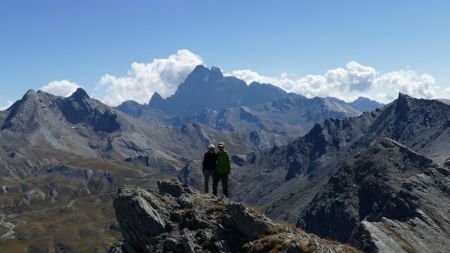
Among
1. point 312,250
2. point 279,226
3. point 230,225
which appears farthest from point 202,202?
point 312,250

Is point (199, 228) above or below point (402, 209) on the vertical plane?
above

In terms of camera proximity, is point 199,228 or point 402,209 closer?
point 199,228

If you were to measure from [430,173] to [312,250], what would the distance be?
11332cm

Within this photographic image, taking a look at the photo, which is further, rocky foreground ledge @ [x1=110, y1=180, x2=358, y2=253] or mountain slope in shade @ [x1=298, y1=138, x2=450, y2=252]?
mountain slope in shade @ [x1=298, y1=138, x2=450, y2=252]

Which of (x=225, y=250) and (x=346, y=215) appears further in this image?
(x=346, y=215)

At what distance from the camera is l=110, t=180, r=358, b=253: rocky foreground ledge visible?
36.1 metres

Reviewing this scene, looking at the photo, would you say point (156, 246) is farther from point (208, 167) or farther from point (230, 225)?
point (208, 167)

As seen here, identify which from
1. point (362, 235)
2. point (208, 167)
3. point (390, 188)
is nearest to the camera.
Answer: point (208, 167)

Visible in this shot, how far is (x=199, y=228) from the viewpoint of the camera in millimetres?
→ 40469

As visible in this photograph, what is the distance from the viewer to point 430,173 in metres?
136

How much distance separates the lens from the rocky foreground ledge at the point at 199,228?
36125 millimetres

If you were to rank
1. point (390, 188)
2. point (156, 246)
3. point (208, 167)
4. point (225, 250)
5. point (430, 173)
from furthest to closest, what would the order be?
point (390, 188)
point (430, 173)
point (208, 167)
point (156, 246)
point (225, 250)

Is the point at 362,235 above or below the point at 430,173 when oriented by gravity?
below

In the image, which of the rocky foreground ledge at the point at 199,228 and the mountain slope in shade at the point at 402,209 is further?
the mountain slope in shade at the point at 402,209
